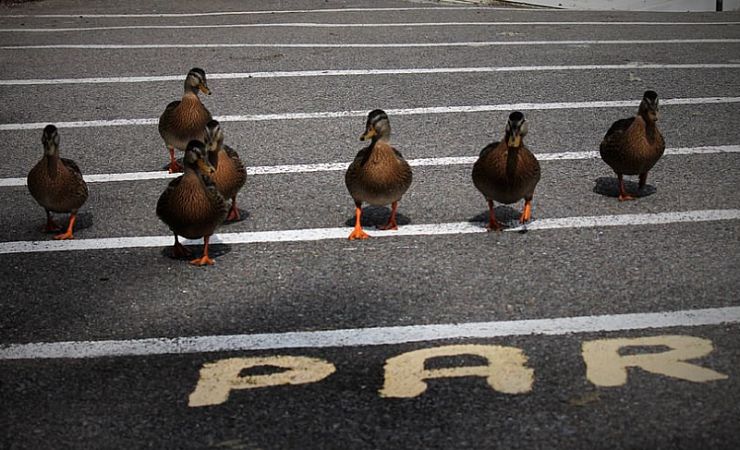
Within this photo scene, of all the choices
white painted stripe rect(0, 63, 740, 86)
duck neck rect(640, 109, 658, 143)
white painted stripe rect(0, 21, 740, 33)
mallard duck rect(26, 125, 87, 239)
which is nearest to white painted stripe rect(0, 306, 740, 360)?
mallard duck rect(26, 125, 87, 239)

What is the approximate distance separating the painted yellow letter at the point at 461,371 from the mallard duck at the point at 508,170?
6.13ft

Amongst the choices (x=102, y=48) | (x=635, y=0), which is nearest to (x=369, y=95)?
(x=102, y=48)

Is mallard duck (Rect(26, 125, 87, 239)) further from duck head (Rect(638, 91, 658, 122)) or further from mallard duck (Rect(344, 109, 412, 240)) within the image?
duck head (Rect(638, 91, 658, 122))

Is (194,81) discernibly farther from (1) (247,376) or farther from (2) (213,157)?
(1) (247,376)

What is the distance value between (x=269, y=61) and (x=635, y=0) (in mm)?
8168

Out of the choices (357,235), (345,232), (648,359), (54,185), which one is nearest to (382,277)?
(357,235)

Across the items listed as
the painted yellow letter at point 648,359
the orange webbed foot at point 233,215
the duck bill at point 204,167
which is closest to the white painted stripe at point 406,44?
the orange webbed foot at point 233,215

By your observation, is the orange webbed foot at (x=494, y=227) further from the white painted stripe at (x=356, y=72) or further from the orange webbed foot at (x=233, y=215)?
the white painted stripe at (x=356, y=72)

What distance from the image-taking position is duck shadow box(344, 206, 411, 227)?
6.77m

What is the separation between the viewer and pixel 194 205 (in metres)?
6.05

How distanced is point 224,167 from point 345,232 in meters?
0.97

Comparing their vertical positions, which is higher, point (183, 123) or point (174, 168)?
point (183, 123)

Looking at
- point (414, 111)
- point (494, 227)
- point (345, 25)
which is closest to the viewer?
point (494, 227)

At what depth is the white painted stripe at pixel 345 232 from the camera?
6414 mm
